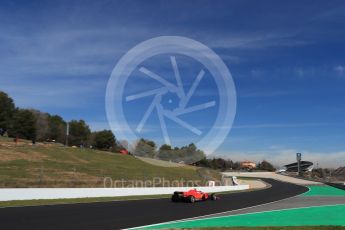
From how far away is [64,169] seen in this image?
49469 mm

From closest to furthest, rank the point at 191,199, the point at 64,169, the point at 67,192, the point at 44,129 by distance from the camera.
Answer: the point at 191,199, the point at 67,192, the point at 64,169, the point at 44,129

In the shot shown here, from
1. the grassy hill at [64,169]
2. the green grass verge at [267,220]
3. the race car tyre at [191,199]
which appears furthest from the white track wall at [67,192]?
the green grass verge at [267,220]

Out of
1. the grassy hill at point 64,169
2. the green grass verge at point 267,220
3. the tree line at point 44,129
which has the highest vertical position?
the tree line at point 44,129

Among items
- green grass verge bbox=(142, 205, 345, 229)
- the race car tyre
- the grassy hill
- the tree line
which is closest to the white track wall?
the grassy hill

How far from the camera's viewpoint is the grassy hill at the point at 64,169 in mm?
39688

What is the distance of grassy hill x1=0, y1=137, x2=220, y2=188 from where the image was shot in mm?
39688

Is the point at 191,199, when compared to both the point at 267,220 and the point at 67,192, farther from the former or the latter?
the point at 267,220

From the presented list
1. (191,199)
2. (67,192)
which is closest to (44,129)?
(67,192)

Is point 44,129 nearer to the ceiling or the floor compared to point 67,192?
nearer to the ceiling

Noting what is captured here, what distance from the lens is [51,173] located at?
4531cm

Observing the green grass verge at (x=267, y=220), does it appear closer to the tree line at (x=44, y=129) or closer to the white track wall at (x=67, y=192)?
the white track wall at (x=67, y=192)

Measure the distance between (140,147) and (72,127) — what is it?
21894 mm

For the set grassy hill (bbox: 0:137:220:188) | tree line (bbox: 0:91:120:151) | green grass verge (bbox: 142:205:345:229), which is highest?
tree line (bbox: 0:91:120:151)

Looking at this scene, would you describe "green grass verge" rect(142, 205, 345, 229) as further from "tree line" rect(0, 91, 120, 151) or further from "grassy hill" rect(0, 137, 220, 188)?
"tree line" rect(0, 91, 120, 151)
